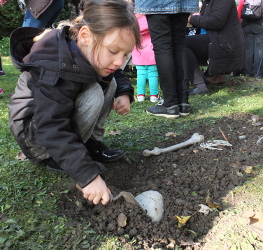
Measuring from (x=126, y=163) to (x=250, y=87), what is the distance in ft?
12.3

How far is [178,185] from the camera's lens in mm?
2170

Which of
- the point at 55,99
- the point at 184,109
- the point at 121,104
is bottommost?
the point at 184,109

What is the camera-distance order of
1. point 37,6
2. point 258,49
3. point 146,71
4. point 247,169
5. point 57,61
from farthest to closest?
point 258,49 < point 146,71 < point 37,6 < point 247,169 < point 57,61

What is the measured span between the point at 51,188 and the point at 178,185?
813 mm

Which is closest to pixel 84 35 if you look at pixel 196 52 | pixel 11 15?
pixel 196 52

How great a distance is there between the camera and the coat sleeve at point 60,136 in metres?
1.66

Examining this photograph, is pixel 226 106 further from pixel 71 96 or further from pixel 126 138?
pixel 71 96

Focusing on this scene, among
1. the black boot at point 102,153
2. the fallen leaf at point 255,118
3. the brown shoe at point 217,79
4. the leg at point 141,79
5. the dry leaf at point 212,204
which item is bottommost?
the brown shoe at point 217,79

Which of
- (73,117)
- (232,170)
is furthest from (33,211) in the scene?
(232,170)

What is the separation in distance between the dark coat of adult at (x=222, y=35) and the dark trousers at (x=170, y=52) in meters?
1.41

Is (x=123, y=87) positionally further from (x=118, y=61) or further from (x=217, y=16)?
(x=217, y=16)

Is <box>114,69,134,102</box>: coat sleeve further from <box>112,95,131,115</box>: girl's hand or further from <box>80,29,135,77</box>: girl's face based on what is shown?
<box>80,29,135,77</box>: girl's face

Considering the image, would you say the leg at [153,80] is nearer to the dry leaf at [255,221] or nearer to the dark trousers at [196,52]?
the dark trousers at [196,52]

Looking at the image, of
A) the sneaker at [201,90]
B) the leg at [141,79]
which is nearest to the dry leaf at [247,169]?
the leg at [141,79]
